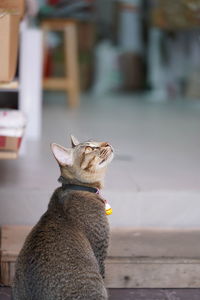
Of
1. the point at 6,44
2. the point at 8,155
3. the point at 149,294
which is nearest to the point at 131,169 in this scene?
the point at 8,155

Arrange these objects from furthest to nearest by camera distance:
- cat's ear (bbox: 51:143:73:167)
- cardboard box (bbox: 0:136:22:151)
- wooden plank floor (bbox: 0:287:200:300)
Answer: cardboard box (bbox: 0:136:22:151)
wooden plank floor (bbox: 0:287:200:300)
cat's ear (bbox: 51:143:73:167)

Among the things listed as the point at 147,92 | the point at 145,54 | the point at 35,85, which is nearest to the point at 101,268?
the point at 35,85

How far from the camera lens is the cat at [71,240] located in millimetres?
2324

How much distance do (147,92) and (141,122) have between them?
89.8 inches

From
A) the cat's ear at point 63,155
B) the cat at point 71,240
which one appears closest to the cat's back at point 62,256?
the cat at point 71,240

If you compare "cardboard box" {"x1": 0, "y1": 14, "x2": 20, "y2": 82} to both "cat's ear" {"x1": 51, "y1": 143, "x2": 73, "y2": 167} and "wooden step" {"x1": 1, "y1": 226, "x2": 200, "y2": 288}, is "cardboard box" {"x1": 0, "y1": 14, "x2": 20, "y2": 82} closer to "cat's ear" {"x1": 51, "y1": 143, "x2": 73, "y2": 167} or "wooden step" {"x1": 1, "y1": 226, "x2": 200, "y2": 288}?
"cat's ear" {"x1": 51, "y1": 143, "x2": 73, "y2": 167}

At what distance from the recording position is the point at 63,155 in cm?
257

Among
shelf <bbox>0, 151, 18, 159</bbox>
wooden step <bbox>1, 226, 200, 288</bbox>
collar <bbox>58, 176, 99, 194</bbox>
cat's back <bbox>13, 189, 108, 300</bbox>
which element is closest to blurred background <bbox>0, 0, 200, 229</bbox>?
shelf <bbox>0, 151, 18, 159</bbox>

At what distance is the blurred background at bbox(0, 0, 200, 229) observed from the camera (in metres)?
3.37

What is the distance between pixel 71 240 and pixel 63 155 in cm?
34

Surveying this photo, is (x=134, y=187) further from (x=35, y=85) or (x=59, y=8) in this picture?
(x=59, y=8)

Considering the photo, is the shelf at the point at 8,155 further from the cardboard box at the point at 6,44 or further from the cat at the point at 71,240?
the cat at the point at 71,240

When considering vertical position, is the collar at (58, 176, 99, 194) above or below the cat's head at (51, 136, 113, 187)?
below

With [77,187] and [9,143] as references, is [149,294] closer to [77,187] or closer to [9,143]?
[77,187]
